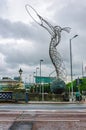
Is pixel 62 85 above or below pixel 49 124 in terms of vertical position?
above

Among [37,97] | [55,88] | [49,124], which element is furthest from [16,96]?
[49,124]

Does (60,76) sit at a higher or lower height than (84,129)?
higher

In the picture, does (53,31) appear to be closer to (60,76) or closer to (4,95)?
(60,76)

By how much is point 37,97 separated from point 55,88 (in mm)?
10662

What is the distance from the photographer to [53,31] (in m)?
77.4

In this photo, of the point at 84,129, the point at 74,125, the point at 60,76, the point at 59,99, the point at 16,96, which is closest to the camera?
the point at 84,129

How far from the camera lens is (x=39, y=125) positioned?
613 inches

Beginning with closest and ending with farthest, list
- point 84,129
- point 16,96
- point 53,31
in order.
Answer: point 84,129 < point 16,96 < point 53,31

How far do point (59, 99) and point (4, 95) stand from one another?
37.5ft

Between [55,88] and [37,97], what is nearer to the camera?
[37,97]

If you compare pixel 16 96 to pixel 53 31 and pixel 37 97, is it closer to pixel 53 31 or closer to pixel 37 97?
pixel 37 97

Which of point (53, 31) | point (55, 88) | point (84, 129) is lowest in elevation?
point (84, 129)

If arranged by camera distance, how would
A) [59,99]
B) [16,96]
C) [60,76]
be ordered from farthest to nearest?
1. [60,76]
2. [59,99]
3. [16,96]

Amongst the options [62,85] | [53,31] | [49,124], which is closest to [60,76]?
[62,85]
